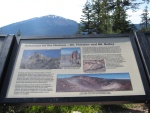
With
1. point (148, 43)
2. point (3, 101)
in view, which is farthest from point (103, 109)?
point (3, 101)

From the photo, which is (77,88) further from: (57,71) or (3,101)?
(3,101)

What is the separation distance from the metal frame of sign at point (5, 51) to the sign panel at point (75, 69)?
0.15m

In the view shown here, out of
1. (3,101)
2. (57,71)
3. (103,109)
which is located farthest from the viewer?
(103,109)

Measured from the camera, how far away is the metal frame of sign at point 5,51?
193 inches

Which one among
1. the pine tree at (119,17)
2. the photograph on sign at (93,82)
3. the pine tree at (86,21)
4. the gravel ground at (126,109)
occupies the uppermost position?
the pine tree at (86,21)

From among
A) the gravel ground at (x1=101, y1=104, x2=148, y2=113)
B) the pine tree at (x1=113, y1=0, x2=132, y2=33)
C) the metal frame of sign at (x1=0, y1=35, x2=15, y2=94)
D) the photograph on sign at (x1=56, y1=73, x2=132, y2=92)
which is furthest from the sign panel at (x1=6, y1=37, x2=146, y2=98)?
the pine tree at (x1=113, y1=0, x2=132, y2=33)

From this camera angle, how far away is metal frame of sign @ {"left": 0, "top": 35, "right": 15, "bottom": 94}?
491 cm

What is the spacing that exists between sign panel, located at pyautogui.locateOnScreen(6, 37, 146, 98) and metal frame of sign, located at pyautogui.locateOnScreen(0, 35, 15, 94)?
148 millimetres

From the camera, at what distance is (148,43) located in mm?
5344

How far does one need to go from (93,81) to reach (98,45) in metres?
0.79

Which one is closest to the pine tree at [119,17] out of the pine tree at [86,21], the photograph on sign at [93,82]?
the pine tree at [86,21]

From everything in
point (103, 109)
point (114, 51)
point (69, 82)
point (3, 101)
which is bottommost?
point (3, 101)

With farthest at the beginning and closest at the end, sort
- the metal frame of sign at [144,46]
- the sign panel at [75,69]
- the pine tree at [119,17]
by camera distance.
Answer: the pine tree at [119,17], the metal frame of sign at [144,46], the sign panel at [75,69]

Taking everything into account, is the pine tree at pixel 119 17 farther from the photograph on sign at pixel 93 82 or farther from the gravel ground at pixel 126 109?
the photograph on sign at pixel 93 82
